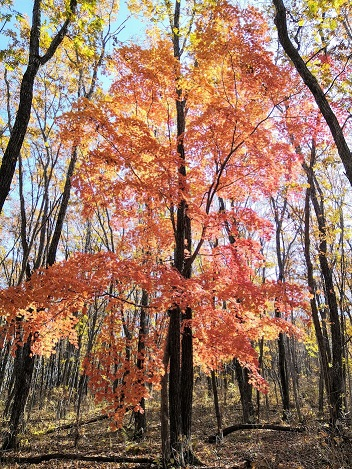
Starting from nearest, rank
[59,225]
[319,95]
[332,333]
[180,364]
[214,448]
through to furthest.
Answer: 1. [319,95]
2. [180,364]
3. [214,448]
4. [59,225]
5. [332,333]

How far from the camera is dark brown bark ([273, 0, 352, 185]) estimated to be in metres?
4.17

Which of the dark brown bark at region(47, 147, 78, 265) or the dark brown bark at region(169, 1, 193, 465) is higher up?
the dark brown bark at region(47, 147, 78, 265)

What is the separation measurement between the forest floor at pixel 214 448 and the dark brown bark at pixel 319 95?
3823mm

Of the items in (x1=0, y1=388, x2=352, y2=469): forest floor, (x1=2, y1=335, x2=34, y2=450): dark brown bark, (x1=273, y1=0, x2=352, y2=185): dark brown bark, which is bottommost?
(x1=0, y1=388, x2=352, y2=469): forest floor

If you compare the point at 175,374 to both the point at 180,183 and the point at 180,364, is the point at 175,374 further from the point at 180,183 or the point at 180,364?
the point at 180,183

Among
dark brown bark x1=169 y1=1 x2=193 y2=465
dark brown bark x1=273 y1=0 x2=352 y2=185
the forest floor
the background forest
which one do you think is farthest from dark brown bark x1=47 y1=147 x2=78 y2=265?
dark brown bark x1=273 y1=0 x2=352 y2=185

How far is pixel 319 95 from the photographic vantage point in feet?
14.8

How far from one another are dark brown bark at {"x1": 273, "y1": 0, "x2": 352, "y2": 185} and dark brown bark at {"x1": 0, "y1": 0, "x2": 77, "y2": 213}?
3197 mm

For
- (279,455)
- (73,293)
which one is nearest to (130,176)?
(73,293)

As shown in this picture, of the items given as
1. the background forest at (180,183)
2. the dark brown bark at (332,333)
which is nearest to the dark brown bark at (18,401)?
the background forest at (180,183)

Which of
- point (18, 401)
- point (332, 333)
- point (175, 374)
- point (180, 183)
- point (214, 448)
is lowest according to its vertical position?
point (214, 448)

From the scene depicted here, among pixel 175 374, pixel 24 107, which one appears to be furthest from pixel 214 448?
pixel 24 107

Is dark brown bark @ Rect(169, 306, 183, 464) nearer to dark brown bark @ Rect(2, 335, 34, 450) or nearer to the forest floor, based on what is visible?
the forest floor

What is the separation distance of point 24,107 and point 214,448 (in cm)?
881
